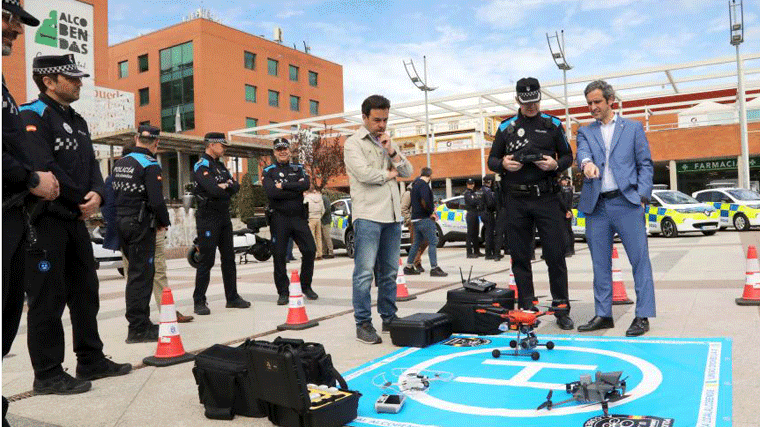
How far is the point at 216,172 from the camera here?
6.91 metres

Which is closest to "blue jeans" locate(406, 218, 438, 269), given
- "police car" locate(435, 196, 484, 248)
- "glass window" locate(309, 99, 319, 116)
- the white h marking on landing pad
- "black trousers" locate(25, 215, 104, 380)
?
the white h marking on landing pad

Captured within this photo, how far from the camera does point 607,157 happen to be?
16.8 ft

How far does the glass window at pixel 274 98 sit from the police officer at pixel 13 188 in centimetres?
4695

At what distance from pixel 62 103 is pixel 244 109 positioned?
143ft

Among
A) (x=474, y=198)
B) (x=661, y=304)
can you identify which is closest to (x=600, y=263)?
(x=661, y=304)

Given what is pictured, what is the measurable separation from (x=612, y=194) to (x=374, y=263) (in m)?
2.01

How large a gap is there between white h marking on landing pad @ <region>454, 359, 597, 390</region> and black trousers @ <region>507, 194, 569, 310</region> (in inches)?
50.2

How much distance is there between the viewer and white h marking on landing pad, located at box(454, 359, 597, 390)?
359cm

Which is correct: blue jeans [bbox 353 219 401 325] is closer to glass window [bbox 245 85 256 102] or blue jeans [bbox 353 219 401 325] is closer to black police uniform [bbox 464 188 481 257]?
black police uniform [bbox 464 188 481 257]

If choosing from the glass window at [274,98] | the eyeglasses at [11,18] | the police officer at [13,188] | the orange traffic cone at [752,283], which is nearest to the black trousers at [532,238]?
the orange traffic cone at [752,283]

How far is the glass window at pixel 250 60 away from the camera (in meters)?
46.8

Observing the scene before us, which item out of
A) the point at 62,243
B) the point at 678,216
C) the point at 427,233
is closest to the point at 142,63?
the point at 678,216

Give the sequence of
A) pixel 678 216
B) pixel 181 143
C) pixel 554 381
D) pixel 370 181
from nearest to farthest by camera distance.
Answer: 1. pixel 554 381
2. pixel 370 181
3. pixel 678 216
4. pixel 181 143

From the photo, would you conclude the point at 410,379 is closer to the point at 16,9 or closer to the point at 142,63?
the point at 16,9
